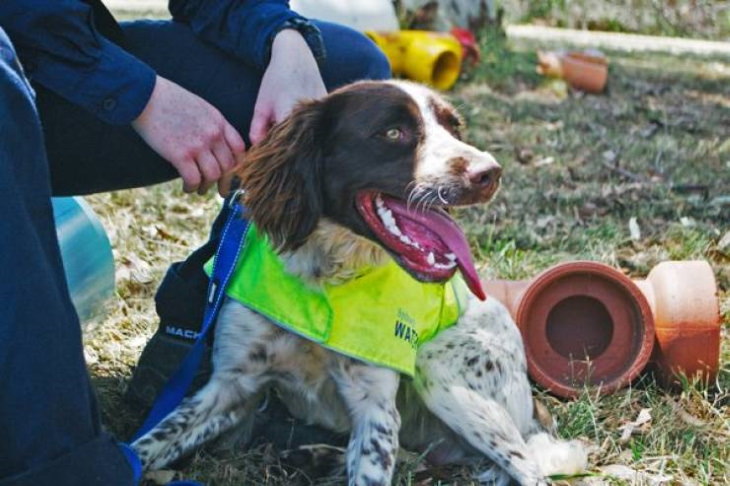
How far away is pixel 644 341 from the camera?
3.40m

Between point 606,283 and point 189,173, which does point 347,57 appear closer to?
point 189,173

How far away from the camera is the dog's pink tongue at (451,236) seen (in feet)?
8.61

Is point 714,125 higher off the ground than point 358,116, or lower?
lower

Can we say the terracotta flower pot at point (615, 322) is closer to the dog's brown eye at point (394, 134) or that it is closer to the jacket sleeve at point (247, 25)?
the dog's brown eye at point (394, 134)

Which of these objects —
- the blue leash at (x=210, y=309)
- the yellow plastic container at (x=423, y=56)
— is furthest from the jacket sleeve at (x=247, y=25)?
the yellow plastic container at (x=423, y=56)

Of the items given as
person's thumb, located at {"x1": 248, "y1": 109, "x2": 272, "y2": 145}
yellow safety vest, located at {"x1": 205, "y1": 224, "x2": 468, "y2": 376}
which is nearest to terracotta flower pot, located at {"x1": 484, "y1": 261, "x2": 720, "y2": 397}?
yellow safety vest, located at {"x1": 205, "y1": 224, "x2": 468, "y2": 376}

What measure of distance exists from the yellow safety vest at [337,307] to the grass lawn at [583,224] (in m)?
0.33

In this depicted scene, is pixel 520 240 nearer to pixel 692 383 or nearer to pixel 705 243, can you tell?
pixel 705 243

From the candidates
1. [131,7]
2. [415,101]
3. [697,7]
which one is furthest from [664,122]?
[697,7]

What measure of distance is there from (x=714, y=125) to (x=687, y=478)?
188 inches

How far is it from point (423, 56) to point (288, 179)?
5.13m

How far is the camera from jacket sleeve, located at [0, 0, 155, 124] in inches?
94.7

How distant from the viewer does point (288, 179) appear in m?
2.72

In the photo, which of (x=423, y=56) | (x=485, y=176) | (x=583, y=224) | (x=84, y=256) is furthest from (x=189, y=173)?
(x=423, y=56)
